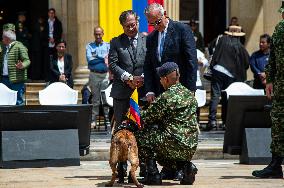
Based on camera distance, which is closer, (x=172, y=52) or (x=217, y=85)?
(x=172, y=52)

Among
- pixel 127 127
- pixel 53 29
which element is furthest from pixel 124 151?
pixel 53 29

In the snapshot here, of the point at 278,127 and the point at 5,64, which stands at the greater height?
the point at 278,127

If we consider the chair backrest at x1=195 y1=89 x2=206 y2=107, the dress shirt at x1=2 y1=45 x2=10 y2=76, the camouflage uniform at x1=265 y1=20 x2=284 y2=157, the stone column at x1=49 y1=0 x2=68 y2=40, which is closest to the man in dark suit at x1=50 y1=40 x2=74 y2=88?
the dress shirt at x1=2 y1=45 x2=10 y2=76

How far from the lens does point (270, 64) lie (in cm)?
1369

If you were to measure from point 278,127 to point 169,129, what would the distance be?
1351 mm

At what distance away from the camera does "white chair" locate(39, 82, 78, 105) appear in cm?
2117

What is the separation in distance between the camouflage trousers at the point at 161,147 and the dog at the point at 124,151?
0.25 metres

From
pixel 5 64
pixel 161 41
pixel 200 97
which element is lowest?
pixel 200 97

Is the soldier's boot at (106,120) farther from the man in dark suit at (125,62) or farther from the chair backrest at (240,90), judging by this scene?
the man in dark suit at (125,62)

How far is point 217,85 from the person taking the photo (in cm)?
2267

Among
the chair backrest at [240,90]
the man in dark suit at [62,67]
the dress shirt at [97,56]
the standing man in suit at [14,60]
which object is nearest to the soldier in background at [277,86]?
the chair backrest at [240,90]

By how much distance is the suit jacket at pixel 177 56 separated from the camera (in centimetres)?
1346

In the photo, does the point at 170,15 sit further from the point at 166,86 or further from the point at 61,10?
the point at 166,86

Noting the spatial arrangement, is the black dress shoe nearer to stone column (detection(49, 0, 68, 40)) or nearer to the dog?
the dog
